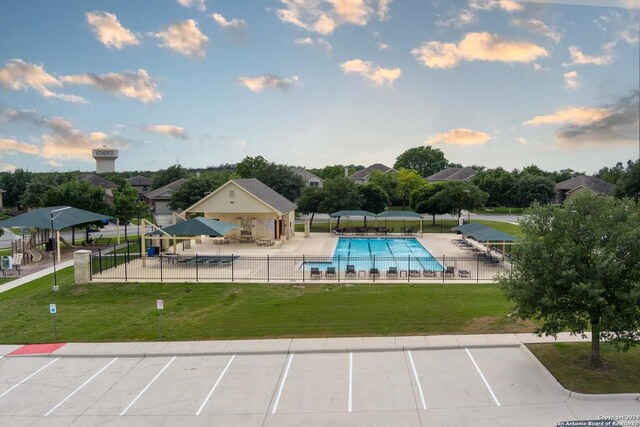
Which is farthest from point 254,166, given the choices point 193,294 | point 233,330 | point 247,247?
point 233,330

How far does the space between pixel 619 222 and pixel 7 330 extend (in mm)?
20784

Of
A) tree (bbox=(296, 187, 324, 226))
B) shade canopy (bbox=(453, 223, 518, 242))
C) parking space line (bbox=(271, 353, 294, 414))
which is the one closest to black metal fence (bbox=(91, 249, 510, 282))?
shade canopy (bbox=(453, 223, 518, 242))

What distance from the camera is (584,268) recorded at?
12789 mm

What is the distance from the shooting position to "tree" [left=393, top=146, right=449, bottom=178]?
135 meters

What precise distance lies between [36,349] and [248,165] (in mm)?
63307

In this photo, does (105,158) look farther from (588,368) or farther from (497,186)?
(588,368)

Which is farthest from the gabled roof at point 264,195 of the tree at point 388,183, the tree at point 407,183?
the tree at point 407,183

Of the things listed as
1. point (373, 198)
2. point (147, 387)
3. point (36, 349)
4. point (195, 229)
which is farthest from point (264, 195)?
point (147, 387)

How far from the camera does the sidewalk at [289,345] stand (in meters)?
15.2

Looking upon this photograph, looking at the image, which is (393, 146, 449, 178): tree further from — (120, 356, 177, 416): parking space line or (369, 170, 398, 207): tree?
(120, 356, 177, 416): parking space line

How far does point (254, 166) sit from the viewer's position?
78.1m

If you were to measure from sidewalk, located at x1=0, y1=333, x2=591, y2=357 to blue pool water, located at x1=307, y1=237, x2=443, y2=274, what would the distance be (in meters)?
11.6

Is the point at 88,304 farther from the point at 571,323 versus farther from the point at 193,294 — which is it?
the point at 571,323

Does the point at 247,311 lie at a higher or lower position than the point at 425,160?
lower
